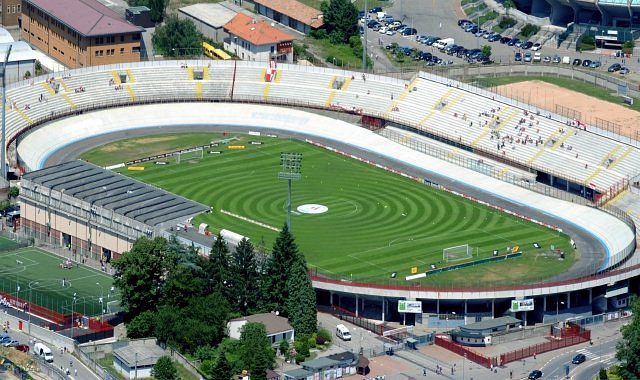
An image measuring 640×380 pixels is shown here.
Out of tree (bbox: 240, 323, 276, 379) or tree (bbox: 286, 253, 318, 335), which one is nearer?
tree (bbox: 240, 323, 276, 379)

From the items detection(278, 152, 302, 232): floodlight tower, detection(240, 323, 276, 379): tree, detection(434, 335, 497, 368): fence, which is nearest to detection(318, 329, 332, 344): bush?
detection(240, 323, 276, 379): tree

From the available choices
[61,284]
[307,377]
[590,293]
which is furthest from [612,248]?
[61,284]

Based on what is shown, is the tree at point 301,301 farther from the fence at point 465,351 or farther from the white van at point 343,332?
the fence at point 465,351

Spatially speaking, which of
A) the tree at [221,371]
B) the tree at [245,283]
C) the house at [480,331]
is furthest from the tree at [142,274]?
the house at [480,331]

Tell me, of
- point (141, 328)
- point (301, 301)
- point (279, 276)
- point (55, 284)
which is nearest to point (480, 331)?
point (301, 301)

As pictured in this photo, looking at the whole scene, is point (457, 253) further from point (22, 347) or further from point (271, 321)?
point (22, 347)

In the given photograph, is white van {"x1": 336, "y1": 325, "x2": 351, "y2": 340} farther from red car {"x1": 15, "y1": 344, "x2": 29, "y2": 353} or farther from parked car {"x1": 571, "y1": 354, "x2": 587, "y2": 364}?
red car {"x1": 15, "y1": 344, "x2": 29, "y2": 353}
